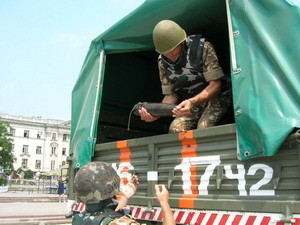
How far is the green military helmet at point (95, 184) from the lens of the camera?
2.45m

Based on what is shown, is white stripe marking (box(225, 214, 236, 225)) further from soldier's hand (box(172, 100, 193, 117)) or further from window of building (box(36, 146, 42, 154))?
window of building (box(36, 146, 42, 154))

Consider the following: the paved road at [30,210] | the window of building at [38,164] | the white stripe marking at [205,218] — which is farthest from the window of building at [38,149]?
the white stripe marking at [205,218]

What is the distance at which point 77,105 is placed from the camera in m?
4.84

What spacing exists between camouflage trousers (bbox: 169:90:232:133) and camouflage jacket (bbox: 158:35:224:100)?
0.23 metres

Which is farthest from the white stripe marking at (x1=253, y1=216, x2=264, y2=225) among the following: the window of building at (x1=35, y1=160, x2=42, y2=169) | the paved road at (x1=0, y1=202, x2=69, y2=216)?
the window of building at (x1=35, y1=160, x2=42, y2=169)

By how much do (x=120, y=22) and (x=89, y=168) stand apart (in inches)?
81.8

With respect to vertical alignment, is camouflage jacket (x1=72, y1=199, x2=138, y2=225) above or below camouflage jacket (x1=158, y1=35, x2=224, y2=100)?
below

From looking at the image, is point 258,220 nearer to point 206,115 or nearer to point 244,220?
point 244,220

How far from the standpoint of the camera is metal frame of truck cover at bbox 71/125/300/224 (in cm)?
245

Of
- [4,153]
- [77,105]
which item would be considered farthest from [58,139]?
[77,105]

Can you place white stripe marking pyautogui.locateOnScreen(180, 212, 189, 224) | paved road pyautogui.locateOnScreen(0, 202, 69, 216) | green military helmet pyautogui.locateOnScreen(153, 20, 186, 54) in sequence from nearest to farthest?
white stripe marking pyautogui.locateOnScreen(180, 212, 189, 224) < green military helmet pyautogui.locateOnScreen(153, 20, 186, 54) < paved road pyautogui.locateOnScreen(0, 202, 69, 216)

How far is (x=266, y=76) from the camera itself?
264 centimetres

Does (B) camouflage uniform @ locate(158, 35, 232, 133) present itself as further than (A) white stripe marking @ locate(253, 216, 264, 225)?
Yes

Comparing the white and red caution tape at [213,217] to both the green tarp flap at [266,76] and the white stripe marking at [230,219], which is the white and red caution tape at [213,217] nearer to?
the white stripe marking at [230,219]
